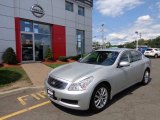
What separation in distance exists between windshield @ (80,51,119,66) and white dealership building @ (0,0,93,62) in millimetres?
9137

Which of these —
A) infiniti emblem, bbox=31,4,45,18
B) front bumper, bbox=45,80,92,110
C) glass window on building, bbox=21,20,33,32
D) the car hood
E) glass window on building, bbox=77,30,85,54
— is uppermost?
infiniti emblem, bbox=31,4,45,18

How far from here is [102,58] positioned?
591 centimetres

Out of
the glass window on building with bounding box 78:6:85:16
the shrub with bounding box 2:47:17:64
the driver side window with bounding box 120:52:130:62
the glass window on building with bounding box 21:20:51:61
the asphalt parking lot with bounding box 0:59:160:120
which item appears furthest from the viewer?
the glass window on building with bounding box 78:6:85:16

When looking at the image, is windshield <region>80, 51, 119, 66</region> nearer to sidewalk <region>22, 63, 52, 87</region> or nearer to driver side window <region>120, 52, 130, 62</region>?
driver side window <region>120, 52, 130, 62</region>

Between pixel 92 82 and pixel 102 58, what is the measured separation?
1637mm

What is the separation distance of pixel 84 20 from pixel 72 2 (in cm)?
273

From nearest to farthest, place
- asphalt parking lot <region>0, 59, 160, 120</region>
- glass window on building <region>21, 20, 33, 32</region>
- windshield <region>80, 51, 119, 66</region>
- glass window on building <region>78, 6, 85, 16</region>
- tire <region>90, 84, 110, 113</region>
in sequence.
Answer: asphalt parking lot <region>0, 59, 160, 120</region>, tire <region>90, 84, 110, 113</region>, windshield <region>80, 51, 119, 66</region>, glass window on building <region>21, 20, 33, 32</region>, glass window on building <region>78, 6, 85, 16</region>

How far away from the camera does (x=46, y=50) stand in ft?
54.5

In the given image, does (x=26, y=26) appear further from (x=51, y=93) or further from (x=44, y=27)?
(x=51, y=93)

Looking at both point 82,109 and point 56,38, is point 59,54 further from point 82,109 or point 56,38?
point 82,109

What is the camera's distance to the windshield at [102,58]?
561 centimetres

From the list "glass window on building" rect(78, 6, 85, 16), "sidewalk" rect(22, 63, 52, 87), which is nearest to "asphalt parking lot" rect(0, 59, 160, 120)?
"sidewalk" rect(22, 63, 52, 87)

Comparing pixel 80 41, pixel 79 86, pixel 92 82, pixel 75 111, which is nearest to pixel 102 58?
pixel 92 82

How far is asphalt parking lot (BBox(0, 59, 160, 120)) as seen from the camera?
4391mm
